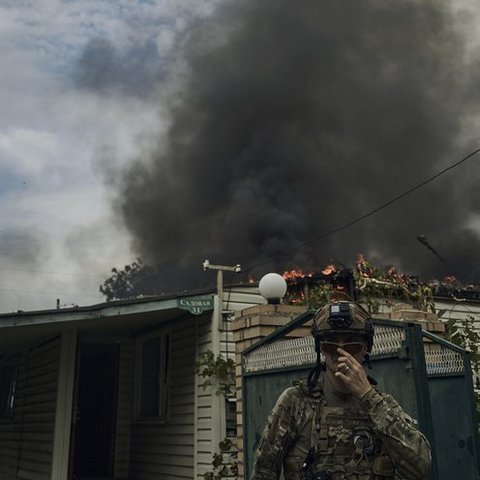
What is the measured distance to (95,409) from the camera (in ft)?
36.5

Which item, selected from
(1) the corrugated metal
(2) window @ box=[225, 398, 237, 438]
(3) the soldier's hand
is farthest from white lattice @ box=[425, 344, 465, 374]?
(1) the corrugated metal

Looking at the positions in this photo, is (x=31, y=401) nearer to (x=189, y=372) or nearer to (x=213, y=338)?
(x=189, y=372)

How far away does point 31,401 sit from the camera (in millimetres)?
10523

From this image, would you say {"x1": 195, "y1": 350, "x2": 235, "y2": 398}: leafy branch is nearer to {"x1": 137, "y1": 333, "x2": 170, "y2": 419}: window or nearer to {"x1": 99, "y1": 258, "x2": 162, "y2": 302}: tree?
{"x1": 137, "y1": 333, "x2": 170, "y2": 419}: window

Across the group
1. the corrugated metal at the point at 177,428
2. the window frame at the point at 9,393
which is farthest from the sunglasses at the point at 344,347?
the window frame at the point at 9,393

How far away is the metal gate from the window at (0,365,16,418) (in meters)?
8.64

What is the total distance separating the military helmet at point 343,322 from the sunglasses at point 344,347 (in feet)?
0.12

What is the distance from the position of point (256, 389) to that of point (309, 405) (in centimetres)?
249

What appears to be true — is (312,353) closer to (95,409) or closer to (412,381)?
(412,381)

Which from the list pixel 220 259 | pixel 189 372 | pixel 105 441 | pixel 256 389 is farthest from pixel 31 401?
pixel 220 259

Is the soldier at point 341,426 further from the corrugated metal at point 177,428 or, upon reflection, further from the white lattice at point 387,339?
the corrugated metal at point 177,428

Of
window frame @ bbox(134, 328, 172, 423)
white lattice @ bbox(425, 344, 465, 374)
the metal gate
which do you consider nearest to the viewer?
the metal gate

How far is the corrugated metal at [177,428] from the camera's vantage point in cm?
805

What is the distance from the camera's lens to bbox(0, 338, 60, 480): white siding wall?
9.23 meters
